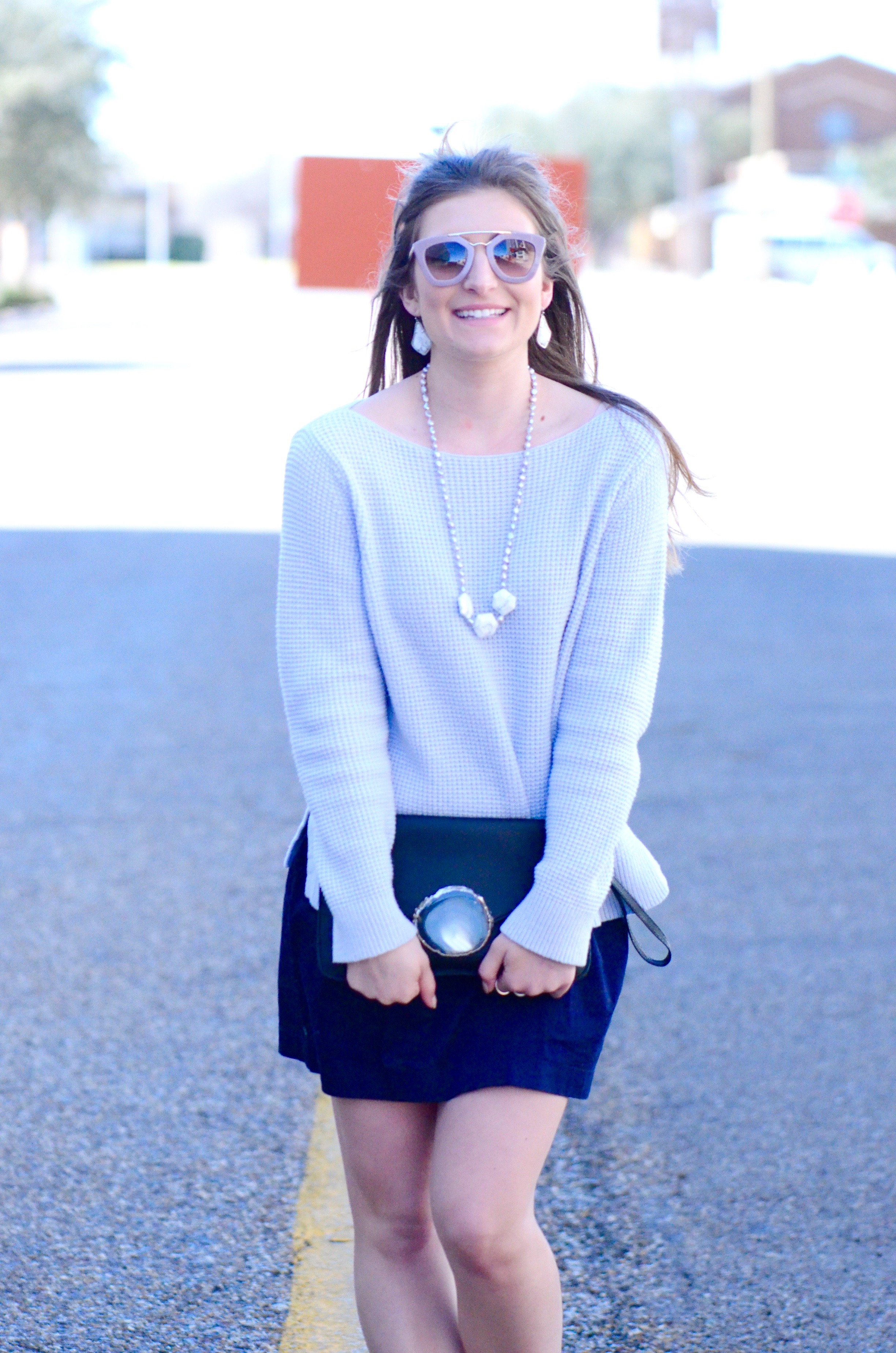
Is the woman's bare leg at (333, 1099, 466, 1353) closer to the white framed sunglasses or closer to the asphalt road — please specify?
the asphalt road

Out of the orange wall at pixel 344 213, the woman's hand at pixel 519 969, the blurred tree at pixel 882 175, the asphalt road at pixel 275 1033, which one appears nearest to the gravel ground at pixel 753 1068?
the asphalt road at pixel 275 1033

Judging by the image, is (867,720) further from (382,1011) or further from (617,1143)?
(382,1011)

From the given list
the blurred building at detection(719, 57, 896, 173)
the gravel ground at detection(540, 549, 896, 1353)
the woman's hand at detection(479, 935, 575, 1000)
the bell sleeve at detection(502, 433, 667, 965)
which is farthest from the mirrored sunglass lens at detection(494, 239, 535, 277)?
the blurred building at detection(719, 57, 896, 173)

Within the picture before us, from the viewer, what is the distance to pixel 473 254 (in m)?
2.19

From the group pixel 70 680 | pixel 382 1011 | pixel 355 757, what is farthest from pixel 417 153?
pixel 70 680

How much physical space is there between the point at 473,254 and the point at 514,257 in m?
0.06

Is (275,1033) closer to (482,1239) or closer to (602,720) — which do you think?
(482,1239)

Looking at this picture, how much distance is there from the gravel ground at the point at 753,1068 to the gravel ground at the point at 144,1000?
24.4 inches

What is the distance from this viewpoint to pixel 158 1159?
11.1 feet

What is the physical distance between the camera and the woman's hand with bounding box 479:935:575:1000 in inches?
82.3

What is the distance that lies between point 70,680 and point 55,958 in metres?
Answer: 3.24

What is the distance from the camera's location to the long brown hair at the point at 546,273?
2.26 metres

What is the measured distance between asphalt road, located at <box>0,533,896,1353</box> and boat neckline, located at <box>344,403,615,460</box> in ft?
4.86

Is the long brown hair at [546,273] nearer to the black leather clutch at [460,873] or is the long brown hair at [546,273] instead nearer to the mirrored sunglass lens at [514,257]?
the mirrored sunglass lens at [514,257]
